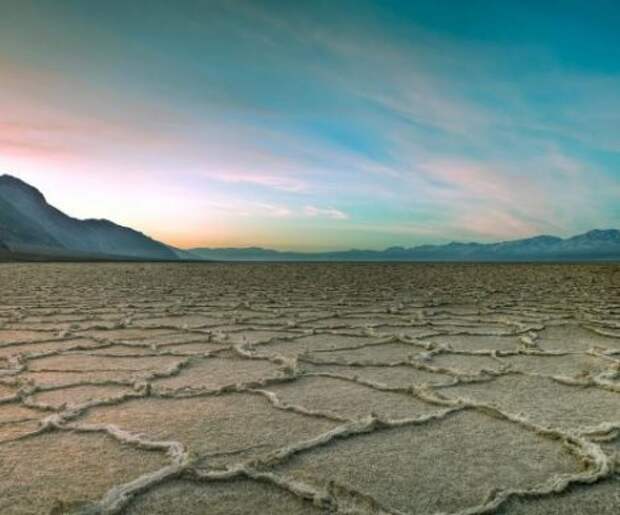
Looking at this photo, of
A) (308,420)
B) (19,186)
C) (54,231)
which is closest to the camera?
(308,420)

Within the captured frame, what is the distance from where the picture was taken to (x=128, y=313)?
17.7 feet

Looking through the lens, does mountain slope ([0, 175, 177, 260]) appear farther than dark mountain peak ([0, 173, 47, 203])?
No

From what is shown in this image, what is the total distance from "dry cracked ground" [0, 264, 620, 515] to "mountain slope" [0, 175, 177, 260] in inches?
2087

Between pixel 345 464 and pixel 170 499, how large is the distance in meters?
0.49

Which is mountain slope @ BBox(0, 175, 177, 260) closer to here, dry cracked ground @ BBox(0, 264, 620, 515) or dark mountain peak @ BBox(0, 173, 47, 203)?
dark mountain peak @ BBox(0, 173, 47, 203)

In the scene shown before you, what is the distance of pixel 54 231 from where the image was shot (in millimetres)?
79688

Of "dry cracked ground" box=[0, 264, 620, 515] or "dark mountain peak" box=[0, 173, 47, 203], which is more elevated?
"dark mountain peak" box=[0, 173, 47, 203]

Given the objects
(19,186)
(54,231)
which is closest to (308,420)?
(54,231)

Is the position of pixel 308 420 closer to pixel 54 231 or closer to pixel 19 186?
pixel 54 231

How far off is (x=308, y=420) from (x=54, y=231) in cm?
8538

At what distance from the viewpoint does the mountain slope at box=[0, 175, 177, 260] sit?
6091cm

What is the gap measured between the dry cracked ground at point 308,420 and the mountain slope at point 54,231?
53003mm

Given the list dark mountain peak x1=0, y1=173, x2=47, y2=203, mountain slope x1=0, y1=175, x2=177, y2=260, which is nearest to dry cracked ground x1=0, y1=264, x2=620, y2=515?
mountain slope x1=0, y1=175, x2=177, y2=260

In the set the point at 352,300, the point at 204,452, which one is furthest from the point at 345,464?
the point at 352,300
